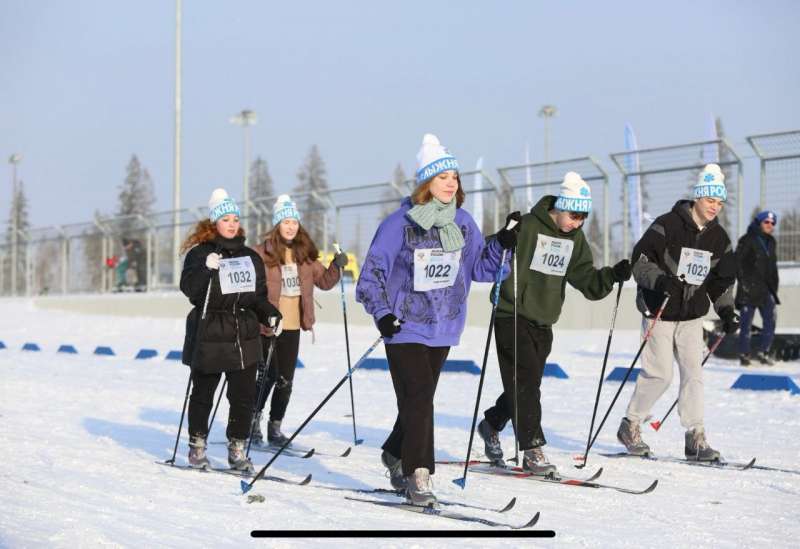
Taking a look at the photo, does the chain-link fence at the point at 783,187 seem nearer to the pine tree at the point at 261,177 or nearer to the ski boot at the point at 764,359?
the ski boot at the point at 764,359

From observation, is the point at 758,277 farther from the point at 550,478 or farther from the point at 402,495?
the point at 402,495

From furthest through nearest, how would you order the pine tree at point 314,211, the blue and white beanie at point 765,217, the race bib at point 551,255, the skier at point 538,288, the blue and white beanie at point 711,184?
the pine tree at point 314,211
the blue and white beanie at point 765,217
the blue and white beanie at point 711,184
the race bib at point 551,255
the skier at point 538,288

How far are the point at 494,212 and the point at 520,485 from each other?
1297cm

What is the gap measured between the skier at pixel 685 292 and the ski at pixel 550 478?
95cm

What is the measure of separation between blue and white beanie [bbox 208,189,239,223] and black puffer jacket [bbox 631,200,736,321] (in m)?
2.49

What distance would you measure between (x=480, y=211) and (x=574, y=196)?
12.7m

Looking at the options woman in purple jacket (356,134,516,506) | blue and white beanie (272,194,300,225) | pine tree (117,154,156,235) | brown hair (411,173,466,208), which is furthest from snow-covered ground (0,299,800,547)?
pine tree (117,154,156,235)

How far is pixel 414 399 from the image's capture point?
5426mm

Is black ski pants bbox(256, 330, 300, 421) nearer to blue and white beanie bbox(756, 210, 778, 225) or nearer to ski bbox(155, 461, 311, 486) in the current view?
ski bbox(155, 461, 311, 486)

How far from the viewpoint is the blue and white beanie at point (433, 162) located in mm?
5578

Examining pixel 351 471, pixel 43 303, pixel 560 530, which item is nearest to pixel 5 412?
pixel 351 471

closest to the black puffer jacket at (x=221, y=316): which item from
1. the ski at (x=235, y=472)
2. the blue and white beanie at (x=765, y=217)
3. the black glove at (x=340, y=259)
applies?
the ski at (x=235, y=472)

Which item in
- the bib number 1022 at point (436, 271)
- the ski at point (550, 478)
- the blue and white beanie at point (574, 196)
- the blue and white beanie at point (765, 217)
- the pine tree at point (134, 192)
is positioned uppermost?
the pine tree at point (134, 192)

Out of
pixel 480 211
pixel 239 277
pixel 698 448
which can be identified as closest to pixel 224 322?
pixel 239 277
